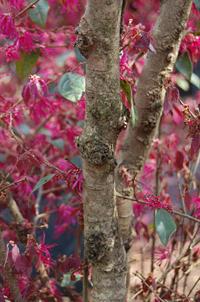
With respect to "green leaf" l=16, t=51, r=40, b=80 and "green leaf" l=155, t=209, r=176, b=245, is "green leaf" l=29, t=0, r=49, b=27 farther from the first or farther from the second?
"green leaf" l=155, t=209, r=176, b=245

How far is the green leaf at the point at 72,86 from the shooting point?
1.43 m

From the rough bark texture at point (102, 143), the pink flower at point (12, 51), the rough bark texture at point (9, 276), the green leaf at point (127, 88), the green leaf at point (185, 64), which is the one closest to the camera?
the rough bark texture at point (102, 143)

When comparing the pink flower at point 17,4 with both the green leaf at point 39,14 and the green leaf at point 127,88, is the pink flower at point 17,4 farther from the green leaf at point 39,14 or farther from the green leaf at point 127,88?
the green leaf at point 127,88

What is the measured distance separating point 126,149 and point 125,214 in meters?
0.18

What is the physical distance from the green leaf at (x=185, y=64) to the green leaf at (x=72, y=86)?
0.30 meters

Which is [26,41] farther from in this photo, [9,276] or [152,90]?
[9,276]

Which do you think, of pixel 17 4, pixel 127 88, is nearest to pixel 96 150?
pixel 127 88

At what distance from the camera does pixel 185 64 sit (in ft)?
5.09

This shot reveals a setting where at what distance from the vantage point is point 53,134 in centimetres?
214

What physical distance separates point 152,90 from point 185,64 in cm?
26

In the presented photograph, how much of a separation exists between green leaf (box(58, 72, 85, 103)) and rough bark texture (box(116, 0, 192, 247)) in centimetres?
16

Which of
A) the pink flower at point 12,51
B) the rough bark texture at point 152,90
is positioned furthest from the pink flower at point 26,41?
the rough bark texture at point 152,90

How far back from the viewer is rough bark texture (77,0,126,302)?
97cm

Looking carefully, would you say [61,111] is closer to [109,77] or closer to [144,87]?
[144,87]
